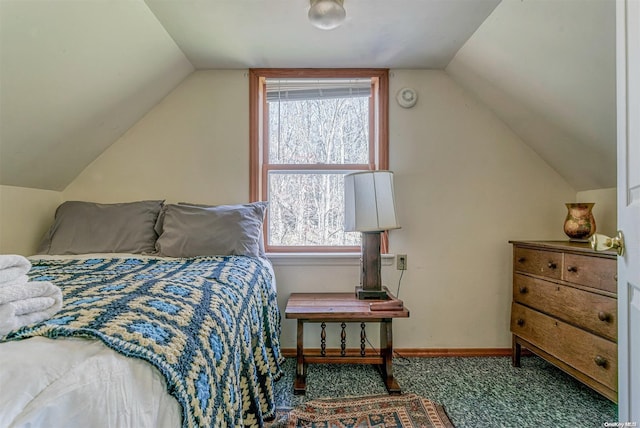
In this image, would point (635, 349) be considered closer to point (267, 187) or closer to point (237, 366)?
point (237, 366)

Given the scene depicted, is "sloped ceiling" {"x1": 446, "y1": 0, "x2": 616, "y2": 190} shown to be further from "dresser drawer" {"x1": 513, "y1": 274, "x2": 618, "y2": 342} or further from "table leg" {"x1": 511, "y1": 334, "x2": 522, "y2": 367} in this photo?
"table leg" {"x1": 511, "y1": 334, "x2": 522, "y2": 367}

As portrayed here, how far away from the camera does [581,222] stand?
1968 mm

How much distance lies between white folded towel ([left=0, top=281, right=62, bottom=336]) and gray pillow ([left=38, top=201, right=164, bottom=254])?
1330 millimetres

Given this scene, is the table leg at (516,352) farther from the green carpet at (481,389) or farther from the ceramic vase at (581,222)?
the ceramic vase at (581,222)

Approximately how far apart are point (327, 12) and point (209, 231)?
136 centimetres

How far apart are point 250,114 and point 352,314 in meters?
1.58

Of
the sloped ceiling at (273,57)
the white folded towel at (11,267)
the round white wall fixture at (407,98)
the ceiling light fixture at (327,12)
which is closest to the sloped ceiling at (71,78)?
the sloped ceiling at (273,57)

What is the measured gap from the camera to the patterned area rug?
5.04ft

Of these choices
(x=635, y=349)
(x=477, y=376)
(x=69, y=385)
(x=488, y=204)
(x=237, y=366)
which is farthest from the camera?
(x=488, y=204)

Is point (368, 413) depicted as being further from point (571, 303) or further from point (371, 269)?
point (571, 303)

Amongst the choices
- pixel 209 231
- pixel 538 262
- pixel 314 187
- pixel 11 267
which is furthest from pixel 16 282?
pixel 538 262

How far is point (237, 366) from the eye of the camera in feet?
3.69

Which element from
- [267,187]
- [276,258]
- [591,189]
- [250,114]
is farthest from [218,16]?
[591,189]

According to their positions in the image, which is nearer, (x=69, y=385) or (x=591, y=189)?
(x=69, y=385)
